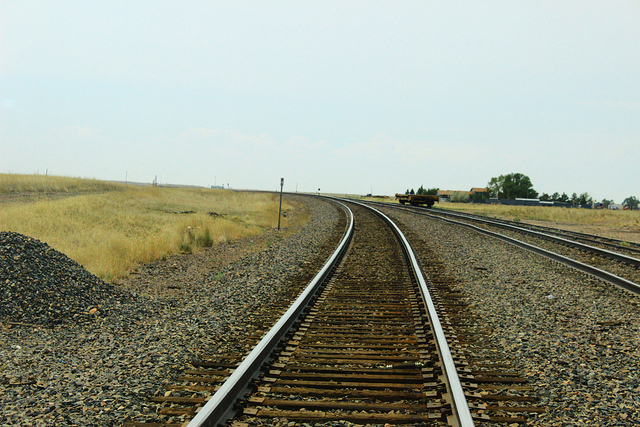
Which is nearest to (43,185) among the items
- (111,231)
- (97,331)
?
(111,231)

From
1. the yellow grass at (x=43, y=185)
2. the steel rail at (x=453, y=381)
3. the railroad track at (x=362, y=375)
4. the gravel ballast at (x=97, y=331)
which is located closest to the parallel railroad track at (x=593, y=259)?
the railroad track at (x=362, y=375)

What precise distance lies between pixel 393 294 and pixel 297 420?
436 cm

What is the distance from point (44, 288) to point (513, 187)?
149m

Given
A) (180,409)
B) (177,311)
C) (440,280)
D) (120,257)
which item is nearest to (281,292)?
(177,311)

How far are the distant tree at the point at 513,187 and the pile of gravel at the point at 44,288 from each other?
14744cm

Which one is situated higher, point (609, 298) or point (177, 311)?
point (609, 298)

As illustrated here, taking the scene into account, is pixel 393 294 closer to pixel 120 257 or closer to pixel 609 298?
pixel 609 298

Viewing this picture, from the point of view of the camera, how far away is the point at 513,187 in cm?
14088

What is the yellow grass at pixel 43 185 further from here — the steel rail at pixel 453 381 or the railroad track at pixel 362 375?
the steel rail at pixel 453 381

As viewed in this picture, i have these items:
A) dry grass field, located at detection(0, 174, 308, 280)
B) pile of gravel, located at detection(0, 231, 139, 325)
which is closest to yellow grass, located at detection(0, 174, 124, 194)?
dry grass field, located at detection(0, 174, 308, 280)

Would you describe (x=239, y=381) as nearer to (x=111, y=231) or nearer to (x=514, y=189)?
(x=111, y=231)

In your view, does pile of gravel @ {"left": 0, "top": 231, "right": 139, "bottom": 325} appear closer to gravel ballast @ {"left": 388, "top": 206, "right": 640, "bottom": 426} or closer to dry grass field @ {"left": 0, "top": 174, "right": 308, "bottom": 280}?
dry grass field @ {"left": 0, "top": 174, "right": 308, "bottom": 280}

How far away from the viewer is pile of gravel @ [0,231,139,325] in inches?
234

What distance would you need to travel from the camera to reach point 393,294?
7.44m
